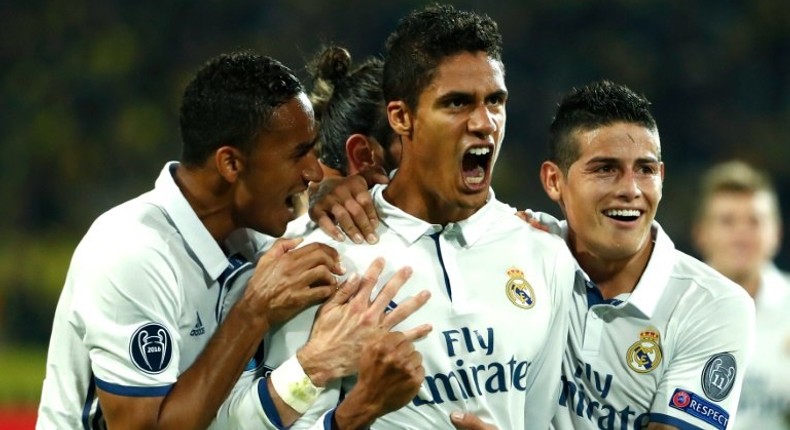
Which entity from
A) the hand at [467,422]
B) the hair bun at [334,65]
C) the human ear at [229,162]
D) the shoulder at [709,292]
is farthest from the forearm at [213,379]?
the hair bun at [334,65]

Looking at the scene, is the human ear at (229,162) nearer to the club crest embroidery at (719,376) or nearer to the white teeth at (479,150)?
the white teeth at (479,150)

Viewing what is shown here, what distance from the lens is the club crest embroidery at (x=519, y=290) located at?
2.90 m

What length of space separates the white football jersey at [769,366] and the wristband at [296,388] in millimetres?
3050

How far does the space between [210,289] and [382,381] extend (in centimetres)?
54

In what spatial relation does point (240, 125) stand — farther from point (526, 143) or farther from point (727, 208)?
point (526, 143)

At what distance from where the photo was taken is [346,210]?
293cm

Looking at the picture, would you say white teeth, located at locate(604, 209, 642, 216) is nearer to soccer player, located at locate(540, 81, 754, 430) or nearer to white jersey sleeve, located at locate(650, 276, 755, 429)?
soccer player, located at locate(540, 81, 754, 430)

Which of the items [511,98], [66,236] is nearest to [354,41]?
[511,98]

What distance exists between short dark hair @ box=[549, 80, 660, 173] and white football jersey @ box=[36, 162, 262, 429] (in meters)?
0.94

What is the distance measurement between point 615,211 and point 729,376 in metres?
0.52

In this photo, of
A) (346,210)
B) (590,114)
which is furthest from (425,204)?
(590,114)

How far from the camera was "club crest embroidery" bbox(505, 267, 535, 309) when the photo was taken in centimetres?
290

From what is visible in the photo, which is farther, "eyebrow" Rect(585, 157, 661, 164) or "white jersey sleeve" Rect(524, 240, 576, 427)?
"eyebrow" Rect(585, 157, 661, 164)

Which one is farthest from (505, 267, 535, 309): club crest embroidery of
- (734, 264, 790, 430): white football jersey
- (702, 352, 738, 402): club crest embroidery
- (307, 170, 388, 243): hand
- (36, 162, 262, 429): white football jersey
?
(734, 264, 790, 430): white football jersey
